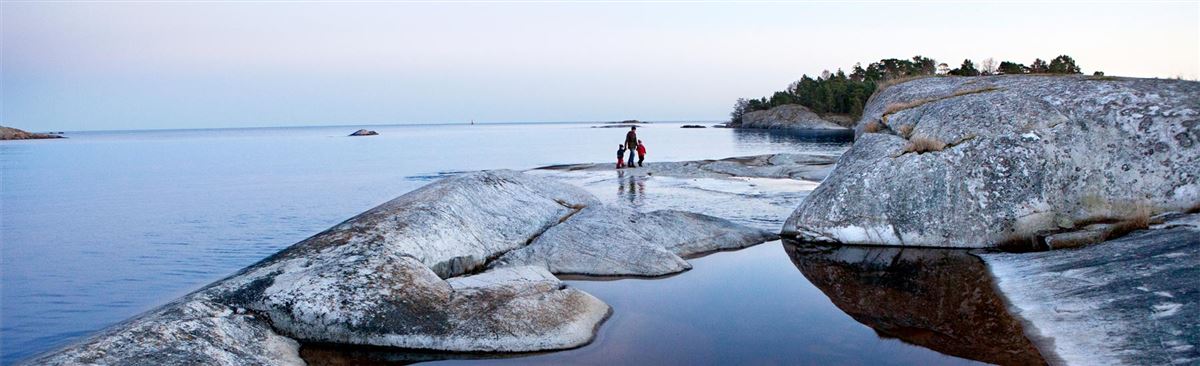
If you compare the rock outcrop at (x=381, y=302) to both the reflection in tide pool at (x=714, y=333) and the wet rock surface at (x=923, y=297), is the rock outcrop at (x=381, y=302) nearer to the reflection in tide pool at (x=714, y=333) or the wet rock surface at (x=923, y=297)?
the reflection in tide pool at (x=714, y=333)

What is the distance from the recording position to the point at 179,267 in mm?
16016

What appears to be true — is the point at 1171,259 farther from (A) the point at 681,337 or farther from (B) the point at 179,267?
(B) the point at 179,267

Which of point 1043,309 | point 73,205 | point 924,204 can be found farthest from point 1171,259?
point 73,205

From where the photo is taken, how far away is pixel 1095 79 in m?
16.7

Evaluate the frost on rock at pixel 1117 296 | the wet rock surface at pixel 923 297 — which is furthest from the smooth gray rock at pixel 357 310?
the frost on rock at pixel 1117 296

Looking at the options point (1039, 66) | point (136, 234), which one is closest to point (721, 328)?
point (136, 234)

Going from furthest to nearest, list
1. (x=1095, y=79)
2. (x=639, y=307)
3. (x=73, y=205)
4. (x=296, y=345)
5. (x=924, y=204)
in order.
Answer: (x=73, y=205) < (x=1095, y=79) < (x=924, y=204) < (x=639, y=307) < (x=296, y=345)

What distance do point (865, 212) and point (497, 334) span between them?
9.70 m

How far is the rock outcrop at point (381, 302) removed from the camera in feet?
27.5

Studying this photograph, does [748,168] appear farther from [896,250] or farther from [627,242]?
[627,242]

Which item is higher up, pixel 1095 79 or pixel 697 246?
pixel 1095 79

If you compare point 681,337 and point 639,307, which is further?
point 639,307

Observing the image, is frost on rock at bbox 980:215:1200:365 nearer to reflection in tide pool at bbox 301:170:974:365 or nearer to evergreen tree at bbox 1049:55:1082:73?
reflection in tide pool at bbox 301:170:974:365

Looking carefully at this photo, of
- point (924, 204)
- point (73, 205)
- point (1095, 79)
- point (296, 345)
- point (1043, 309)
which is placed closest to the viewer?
point (296, 345)
